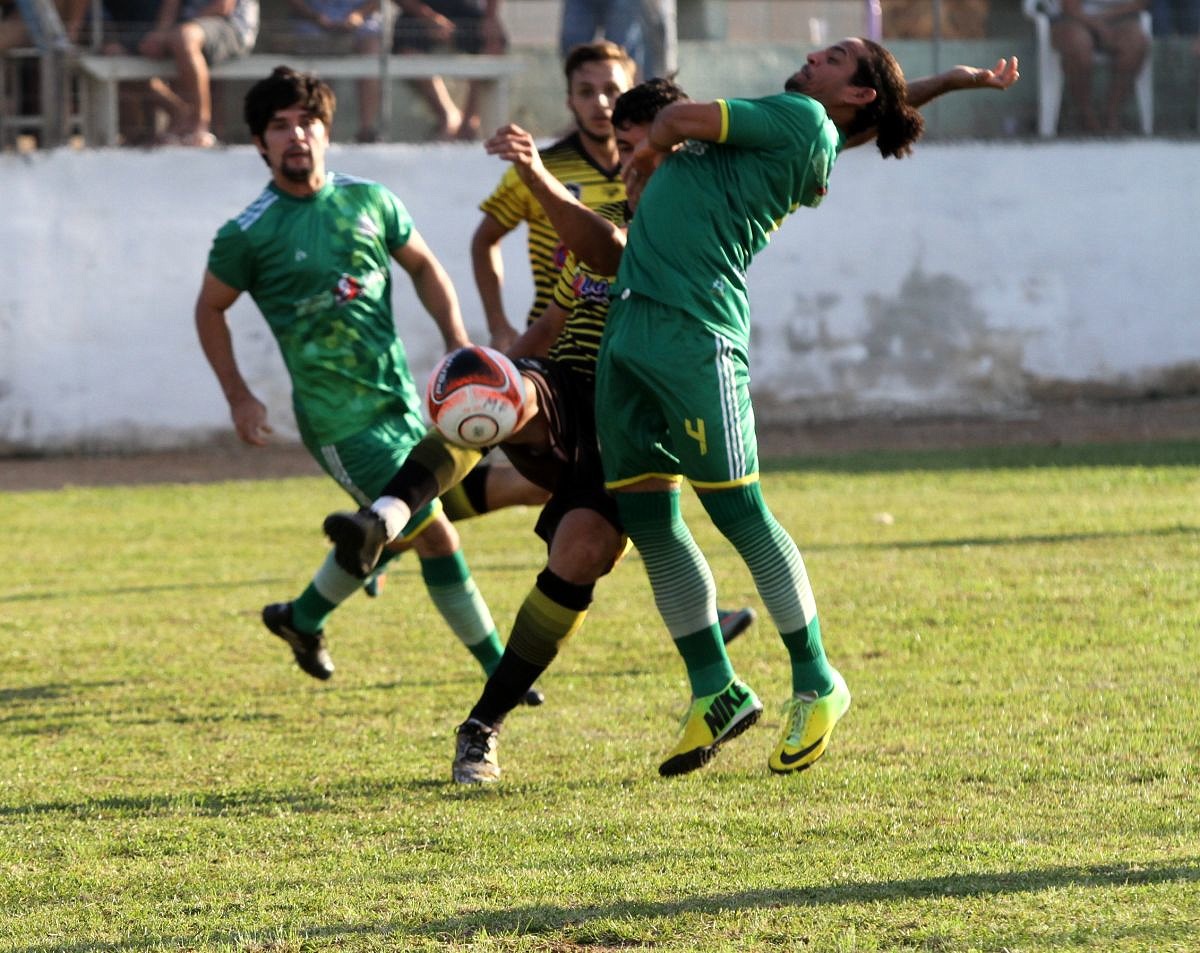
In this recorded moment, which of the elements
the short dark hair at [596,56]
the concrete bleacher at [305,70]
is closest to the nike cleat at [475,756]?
the short dark hair at [596,56]

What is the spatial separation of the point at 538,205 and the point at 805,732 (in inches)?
103

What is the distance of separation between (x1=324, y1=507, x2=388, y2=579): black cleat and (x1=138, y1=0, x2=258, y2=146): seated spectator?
37.1ft

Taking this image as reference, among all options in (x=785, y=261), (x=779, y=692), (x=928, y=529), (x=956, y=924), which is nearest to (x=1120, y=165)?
(x=785, y=261)

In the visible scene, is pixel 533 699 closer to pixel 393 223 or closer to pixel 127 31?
pixel 393 223

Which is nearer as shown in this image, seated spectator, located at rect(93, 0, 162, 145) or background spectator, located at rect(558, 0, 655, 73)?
seated spectator, located at rect(93, 0, 162, 145)

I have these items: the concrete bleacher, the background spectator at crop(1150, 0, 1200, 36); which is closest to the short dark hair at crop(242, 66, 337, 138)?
the concrete bleacher

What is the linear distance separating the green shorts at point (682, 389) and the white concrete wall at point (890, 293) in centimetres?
1138

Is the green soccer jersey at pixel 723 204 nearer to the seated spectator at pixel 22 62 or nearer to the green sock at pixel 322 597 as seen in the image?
the green sock at pixel 322 597

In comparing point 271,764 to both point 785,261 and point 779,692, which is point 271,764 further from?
point 785,261

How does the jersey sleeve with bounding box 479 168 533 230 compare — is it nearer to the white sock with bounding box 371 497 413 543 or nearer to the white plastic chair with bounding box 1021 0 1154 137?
the white sock with bounding box 371 497 413 543

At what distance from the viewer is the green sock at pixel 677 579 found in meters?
5.09

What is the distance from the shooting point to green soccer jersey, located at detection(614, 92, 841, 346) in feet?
15.7

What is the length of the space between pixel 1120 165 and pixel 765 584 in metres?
13.2

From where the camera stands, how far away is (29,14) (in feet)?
51.2
